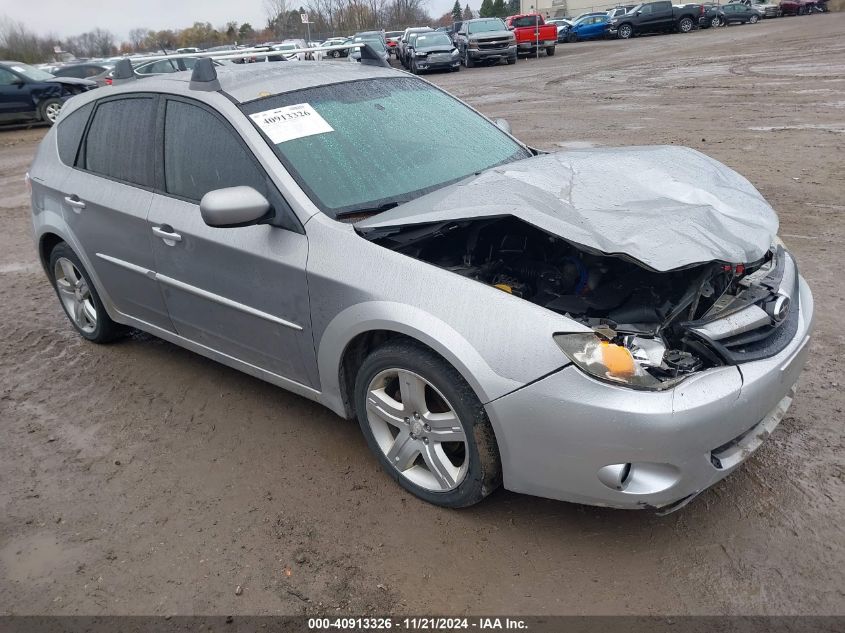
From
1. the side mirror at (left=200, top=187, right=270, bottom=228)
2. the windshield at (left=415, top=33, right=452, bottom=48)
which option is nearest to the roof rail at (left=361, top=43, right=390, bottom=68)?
the side mirror at (left=200, top=187, right=270, bottom=228)

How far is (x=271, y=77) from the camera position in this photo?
3666 millimetres

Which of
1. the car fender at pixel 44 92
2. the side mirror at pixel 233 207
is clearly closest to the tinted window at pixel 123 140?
the side mirror at pixel 233 207

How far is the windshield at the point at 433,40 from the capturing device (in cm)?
2452

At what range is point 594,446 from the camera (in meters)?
2.37

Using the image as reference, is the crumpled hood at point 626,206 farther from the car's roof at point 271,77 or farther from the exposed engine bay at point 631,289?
the car's roof at point 271,77

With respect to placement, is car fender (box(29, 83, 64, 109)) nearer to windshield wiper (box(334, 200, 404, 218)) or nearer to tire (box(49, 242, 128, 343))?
tire (box(49, 242, 128, 343))

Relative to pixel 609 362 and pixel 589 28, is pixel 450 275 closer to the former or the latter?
pixel 609 362

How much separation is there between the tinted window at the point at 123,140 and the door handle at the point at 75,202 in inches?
7.7

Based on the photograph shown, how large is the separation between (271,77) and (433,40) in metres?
22.7

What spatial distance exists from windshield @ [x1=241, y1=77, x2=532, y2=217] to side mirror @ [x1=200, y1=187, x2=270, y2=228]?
0.25 metres

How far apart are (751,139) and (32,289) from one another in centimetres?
877

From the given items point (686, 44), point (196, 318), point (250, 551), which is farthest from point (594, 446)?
point (686, 44)

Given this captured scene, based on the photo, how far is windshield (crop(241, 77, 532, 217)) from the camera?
3.22 m

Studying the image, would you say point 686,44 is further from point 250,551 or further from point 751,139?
point 250,551
